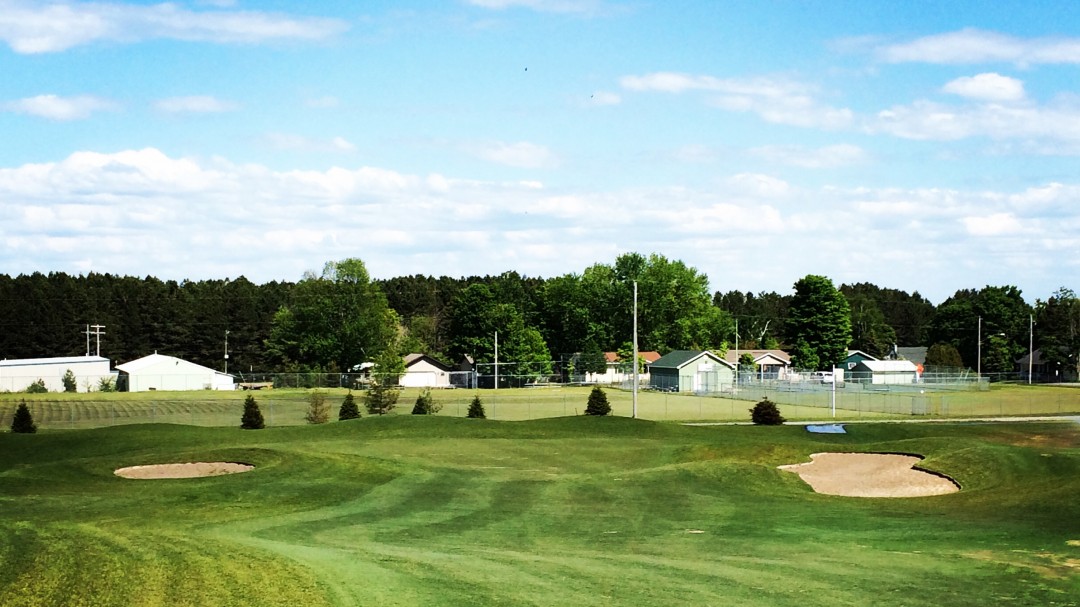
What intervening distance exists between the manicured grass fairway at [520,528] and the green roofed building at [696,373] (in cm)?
6144

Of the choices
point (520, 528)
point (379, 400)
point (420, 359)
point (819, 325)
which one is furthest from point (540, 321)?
point (520, 528)

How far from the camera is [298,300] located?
114375 millimetres

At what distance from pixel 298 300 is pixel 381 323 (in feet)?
32.5

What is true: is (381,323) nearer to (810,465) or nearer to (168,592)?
(810,465)

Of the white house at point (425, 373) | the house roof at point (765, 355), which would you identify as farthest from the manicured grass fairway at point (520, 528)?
the house roof at point (765, 355)

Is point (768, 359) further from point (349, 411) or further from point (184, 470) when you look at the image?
point (184, 470)

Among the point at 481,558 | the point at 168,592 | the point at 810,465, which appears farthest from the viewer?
the point at 810,465

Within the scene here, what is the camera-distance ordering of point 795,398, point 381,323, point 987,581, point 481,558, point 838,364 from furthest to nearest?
point 838,364
point 381,323
point 795,398
point 481,558
point 987,581

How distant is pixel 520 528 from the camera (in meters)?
24.6

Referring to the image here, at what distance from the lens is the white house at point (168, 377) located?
107531mm

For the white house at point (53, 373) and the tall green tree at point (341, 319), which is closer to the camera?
the white house at point (53, 373)

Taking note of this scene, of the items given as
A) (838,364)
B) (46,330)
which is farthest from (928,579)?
(46,330)

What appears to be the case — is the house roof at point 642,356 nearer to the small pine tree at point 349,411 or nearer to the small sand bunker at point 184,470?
the small pine tree at point 349,411

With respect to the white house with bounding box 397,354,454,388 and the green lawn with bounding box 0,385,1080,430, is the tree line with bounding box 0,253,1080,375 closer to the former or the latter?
the white house with bounding box 397,354,454,388
